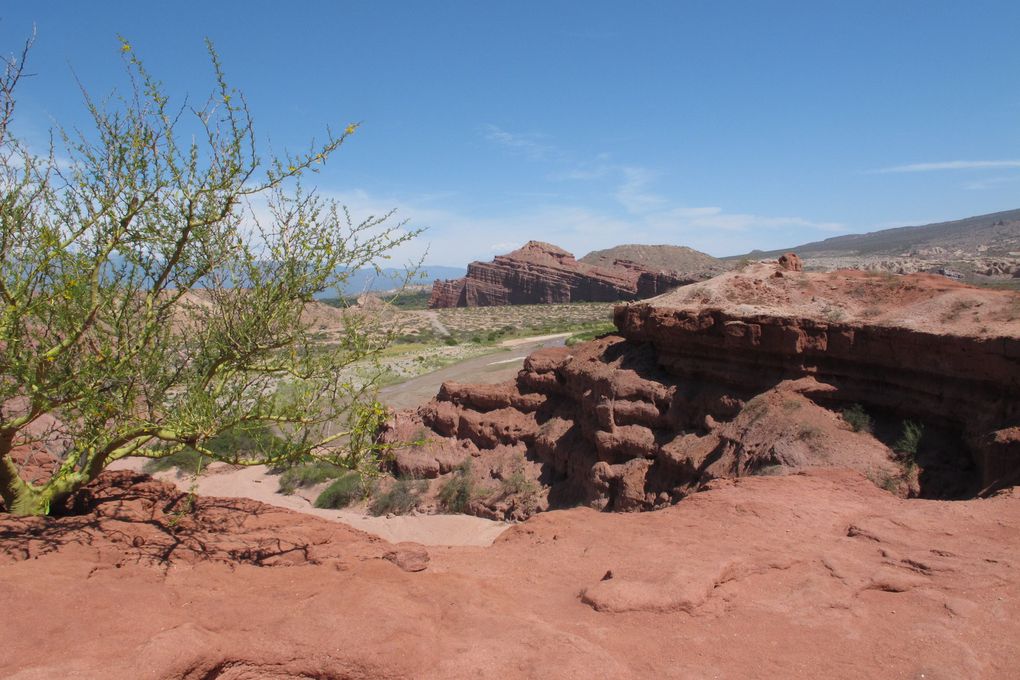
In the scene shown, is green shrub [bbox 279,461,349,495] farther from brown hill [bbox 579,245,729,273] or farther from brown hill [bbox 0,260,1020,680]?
brown hill [bbox 579,245,729,273]

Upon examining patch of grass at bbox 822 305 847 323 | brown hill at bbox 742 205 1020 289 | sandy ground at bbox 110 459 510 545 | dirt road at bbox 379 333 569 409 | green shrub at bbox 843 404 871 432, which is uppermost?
brown hill at bbox 742 205 1020 289

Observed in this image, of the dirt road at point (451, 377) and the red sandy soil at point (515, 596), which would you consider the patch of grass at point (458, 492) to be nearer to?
the red sandy soil at point (515, 596)

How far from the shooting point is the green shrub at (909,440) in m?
10.1

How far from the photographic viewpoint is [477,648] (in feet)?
14.8

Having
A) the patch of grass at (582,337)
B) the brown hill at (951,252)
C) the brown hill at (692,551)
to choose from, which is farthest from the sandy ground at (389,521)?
the brown hill at (951,252)

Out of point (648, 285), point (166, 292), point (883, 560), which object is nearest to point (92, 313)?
point (166, 292)

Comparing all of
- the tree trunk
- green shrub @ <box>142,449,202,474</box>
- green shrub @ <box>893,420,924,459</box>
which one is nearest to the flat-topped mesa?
Result: green shrub @ <box>893,420,924,459</box>

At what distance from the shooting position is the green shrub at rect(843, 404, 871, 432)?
1084 cm

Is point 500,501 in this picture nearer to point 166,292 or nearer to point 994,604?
point 166,292

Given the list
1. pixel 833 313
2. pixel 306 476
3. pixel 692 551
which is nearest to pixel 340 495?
pixel 306 476

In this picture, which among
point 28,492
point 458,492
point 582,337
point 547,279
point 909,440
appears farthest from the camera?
point 547,279

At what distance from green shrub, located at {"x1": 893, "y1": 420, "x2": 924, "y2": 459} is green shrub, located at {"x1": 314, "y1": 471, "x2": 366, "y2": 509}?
12.4 m

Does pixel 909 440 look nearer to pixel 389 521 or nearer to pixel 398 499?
pixel 389 521

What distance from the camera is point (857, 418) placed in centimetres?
1098
